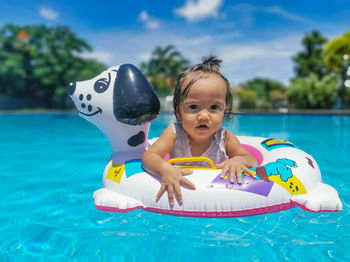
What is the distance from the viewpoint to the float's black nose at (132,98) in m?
2.41

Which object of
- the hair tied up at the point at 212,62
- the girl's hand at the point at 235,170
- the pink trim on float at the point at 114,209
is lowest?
the pink trim on float at the point at 114,209

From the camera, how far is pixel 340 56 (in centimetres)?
1923

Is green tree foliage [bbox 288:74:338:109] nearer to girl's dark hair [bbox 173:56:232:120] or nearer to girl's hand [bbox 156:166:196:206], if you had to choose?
girl's dark hair [bbox 173:56:232:120]

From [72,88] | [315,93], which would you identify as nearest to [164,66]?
[315,93]

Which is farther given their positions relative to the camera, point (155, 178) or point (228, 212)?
point (155, 178)

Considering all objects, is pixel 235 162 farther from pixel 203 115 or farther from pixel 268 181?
pixel 203 115

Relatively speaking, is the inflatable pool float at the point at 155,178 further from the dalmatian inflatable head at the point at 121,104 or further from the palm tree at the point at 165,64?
the palm tree at the point at 165,64

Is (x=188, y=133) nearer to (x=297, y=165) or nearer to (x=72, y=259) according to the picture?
(x=297, y=165)

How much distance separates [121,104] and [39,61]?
74.0 ft

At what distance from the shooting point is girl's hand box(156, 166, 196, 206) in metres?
1.93

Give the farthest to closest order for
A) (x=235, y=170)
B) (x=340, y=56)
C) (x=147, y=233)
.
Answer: (x=340, y=56)
(x=235, y=170)
(x=147, y=233)

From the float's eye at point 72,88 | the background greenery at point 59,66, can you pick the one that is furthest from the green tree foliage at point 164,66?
the float's eye at point 72,88

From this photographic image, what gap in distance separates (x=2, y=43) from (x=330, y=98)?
23.1 metres

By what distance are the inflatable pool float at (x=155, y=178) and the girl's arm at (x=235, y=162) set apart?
0.16 feet
